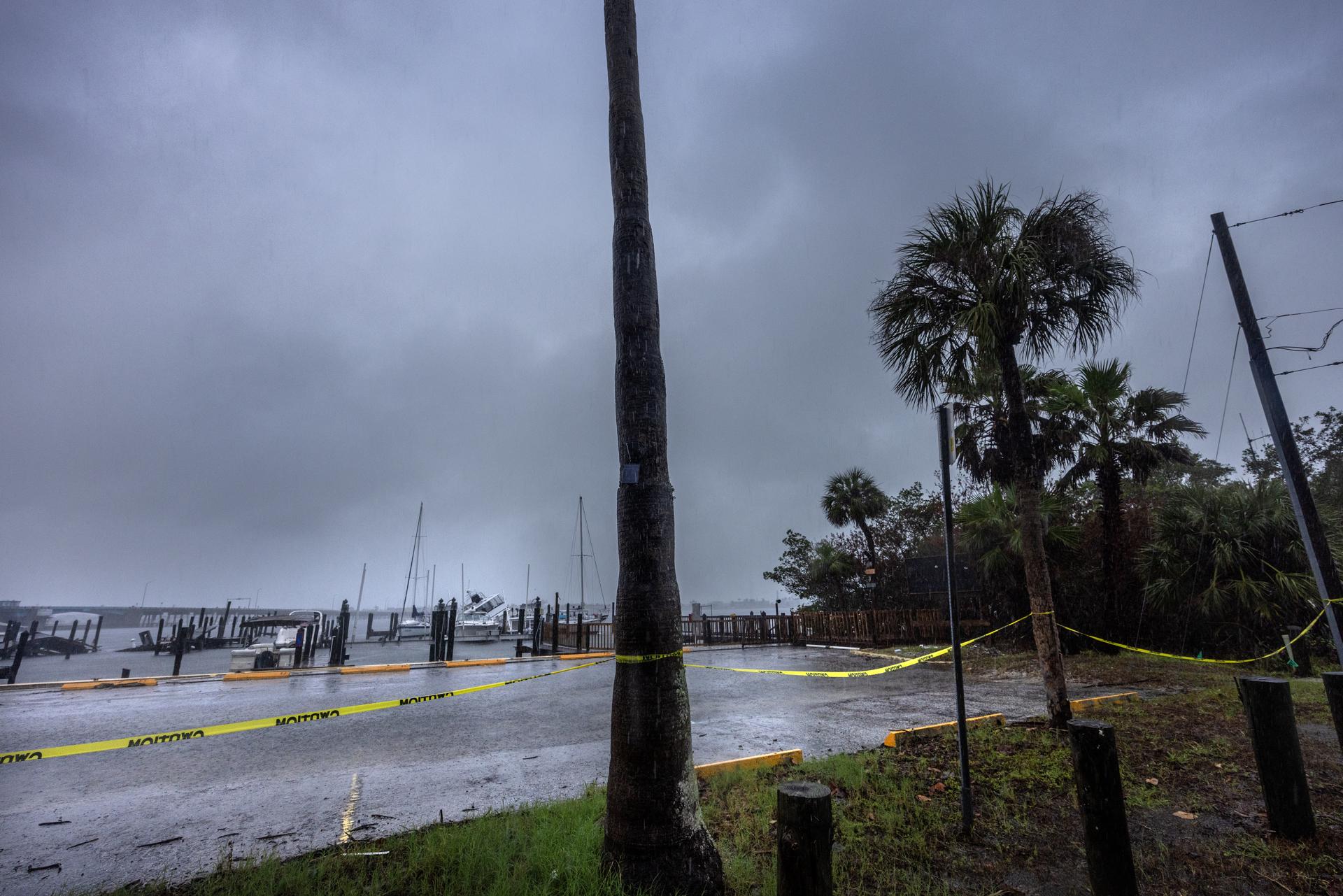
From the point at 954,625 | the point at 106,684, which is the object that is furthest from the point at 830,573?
the point at 954,625

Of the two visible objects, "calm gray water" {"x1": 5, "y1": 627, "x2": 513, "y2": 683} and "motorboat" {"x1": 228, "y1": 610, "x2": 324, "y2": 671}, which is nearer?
"motorboat" {"x1": 228, "y1": 610, "x2": 324, "y2": 671}

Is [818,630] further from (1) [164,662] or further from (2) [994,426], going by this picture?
(1) [164,662]

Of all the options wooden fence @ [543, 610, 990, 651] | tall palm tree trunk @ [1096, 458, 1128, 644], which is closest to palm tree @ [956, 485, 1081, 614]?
tall palm tree trunk @ [1096, 458, 1128, 644]

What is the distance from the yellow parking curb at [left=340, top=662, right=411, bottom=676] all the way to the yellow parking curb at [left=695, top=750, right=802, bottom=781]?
13828 mm

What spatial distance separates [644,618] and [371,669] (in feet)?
53.4

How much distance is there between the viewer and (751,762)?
18.6 feet

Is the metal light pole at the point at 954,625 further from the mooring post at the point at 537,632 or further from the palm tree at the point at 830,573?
the palm tree at the point at 830,573

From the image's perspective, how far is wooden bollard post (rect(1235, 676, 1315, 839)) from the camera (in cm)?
394

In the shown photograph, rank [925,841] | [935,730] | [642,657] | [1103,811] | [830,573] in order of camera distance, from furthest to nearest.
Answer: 1. [830,573]
2. [935,730]
3. [925,841]
4. [642,657]
5. [1103,811]

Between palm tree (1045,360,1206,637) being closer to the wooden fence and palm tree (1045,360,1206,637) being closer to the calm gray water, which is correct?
the wooden fence

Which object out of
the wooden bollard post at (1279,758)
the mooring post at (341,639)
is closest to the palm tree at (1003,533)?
the wooden bollard post at (1279,758)

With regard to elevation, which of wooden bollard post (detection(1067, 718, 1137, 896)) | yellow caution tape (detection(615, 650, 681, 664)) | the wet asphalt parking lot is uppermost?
yellow caution tape (detection(615, 650, 681, 664))

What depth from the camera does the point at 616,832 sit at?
3.25 meters

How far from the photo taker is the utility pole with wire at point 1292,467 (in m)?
7.27
